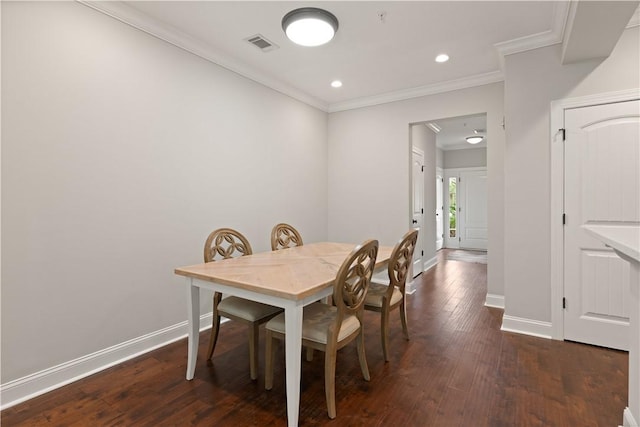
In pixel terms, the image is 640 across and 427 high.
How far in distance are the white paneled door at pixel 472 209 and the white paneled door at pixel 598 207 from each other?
533 centimetres

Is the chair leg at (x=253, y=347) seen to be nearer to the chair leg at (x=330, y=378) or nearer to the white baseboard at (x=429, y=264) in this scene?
the chair leg at (x=330, y=378)

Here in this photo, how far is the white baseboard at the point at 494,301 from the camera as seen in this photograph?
3570 millimetres

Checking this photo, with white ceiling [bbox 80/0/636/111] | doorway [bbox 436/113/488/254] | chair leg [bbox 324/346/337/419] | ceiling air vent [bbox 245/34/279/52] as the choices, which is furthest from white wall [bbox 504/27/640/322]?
doorway [bbox 436/113/488/254]

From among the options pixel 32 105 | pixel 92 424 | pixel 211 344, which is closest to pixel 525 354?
pixel 211 344

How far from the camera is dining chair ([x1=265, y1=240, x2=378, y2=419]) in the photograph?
5.66 ft

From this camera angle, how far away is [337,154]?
4.73 metres

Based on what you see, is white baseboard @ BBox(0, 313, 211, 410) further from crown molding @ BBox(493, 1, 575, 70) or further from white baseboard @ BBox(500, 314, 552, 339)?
crown molding @ BBox(493, 1, 575, 70)

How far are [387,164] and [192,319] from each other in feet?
10.4

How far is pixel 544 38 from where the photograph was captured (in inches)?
108

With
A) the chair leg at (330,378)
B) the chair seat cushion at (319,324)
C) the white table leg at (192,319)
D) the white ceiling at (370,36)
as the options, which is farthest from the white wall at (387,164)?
the white table leg at (192,319)

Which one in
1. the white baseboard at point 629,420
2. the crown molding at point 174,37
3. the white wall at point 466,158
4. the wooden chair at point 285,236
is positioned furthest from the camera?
the white wall at point 466,158

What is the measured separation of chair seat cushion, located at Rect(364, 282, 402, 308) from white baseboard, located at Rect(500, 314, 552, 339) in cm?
123

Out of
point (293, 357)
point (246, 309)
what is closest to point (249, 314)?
point (246, 309)

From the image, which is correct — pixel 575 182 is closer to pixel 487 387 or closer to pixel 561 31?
pixel 561 31
